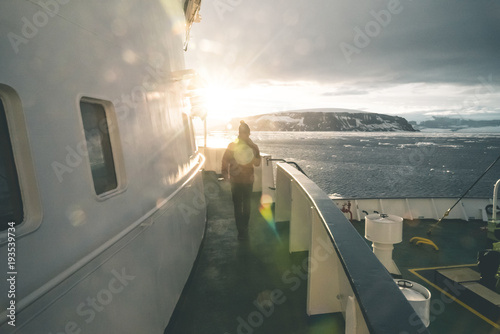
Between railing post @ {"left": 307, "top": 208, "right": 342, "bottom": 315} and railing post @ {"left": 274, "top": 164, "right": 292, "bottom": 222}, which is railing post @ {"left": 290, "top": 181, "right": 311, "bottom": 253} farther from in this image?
railing post @ {"left": 307, "top": 208, "right": 342, "bottom": 315}

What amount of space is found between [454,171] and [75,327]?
98849mm

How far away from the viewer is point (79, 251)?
1796 millimetres

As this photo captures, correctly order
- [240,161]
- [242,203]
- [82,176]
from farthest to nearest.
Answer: [242,203] < [240,161] < [82,176]

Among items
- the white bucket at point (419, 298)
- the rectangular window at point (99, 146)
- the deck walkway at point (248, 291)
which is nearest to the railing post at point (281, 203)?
the deck walkway at point (248, 291)

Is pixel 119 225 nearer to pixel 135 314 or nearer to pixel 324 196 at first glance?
pixel 135 314

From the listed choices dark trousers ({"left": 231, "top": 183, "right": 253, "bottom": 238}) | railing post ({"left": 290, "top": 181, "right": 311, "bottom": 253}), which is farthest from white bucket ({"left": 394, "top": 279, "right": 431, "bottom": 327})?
dark trousers ({"left": 231, "top": 183, "right": 253, "bottom": 238})

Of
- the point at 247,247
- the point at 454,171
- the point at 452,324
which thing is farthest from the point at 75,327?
the point at 454,171

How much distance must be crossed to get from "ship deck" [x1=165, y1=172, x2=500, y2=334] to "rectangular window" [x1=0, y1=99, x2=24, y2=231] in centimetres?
233

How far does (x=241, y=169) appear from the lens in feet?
18.1

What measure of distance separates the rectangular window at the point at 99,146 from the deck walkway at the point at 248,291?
1.85 meters

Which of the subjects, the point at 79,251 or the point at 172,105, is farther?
the point at 172,105

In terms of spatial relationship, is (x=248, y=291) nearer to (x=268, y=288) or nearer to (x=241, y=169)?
(x=268, y=288)

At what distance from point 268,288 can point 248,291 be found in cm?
27

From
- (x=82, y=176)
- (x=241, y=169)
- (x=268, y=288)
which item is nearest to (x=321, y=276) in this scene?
(x=268, y=288)
